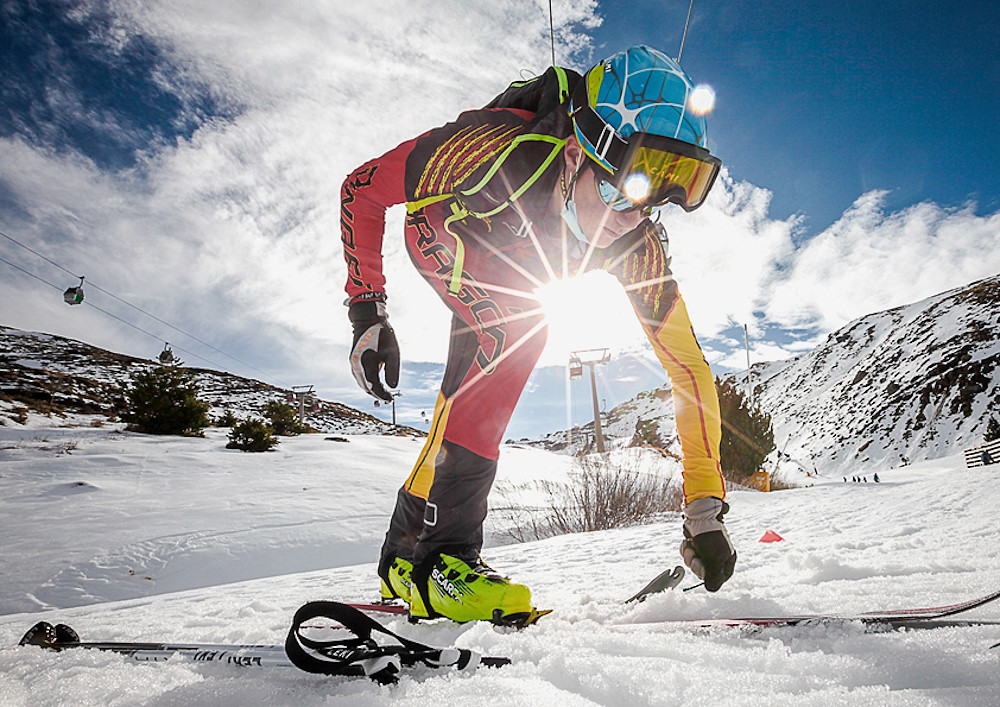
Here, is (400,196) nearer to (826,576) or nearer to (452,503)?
(452,503)

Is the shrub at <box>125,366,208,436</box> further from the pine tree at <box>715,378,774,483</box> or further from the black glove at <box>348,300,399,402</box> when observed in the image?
the pine tree at <box>715,378,774,483</box>

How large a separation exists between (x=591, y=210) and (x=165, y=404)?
10184 millimetres

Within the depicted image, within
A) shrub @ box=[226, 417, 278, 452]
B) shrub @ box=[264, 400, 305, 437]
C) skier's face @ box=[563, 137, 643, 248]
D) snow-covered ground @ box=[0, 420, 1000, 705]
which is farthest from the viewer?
shrub @ box=[264, 400, 305, 437]

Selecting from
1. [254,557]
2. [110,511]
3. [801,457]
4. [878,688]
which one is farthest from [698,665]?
[801,457]

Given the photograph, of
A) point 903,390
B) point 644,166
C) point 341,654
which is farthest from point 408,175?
point 903,390

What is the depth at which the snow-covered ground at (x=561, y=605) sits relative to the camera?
0.65 m

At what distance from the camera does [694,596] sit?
48.8 inches

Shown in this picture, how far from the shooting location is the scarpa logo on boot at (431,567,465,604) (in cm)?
127

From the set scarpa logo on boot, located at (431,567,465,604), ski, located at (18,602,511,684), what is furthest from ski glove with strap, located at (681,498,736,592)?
ski, located at (18,602,511,684)

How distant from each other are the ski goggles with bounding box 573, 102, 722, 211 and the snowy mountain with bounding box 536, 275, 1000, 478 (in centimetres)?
1363

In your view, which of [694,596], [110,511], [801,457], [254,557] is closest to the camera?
[694,596]

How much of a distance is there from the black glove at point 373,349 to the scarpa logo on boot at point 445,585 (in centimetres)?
60

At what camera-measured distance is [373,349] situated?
1.65 m

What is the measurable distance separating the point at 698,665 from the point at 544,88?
5.03 ft
